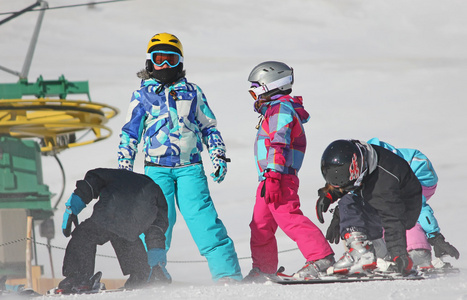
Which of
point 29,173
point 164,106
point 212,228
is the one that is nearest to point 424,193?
point 212,228

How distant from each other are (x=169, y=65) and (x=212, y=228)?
4.26 feet

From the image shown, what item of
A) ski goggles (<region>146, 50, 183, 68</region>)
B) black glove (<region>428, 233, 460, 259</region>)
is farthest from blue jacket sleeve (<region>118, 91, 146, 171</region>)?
black glove (<region>428, 233, 460, 259</region>)

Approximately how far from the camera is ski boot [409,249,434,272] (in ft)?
18.0

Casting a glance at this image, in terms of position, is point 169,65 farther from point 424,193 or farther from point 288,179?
point 424,193

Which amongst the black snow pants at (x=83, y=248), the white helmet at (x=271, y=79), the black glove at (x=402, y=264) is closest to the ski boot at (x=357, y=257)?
the black glove at (x=402, y=264)

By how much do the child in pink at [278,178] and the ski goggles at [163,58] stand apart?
0.63m

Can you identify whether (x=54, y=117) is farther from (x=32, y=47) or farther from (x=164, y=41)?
(x=164, y=41)

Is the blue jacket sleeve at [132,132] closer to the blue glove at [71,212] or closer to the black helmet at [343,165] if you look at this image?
the blue glove at [71,212]

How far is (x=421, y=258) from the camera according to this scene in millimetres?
5492

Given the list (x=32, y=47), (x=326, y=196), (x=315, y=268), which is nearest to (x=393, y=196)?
(x=326, y=196)

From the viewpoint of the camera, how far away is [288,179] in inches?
185

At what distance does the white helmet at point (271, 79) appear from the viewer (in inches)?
194

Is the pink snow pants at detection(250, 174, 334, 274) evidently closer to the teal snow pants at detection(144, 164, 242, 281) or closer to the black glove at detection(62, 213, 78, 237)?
the teal snow pants at detection(144, 164, 242, 281)

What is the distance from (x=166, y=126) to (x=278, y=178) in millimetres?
934
